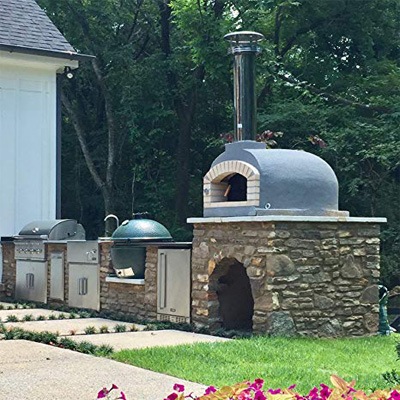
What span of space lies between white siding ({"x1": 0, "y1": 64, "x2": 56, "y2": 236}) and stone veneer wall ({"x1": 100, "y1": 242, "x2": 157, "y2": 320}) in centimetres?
498

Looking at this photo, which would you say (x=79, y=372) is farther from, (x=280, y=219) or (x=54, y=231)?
(x=54, y=231)

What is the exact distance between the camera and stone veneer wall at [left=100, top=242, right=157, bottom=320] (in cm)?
1246

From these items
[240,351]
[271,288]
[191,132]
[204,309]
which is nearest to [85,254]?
[204,309]

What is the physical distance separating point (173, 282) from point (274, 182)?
7.80 feet

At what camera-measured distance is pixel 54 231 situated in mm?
15930

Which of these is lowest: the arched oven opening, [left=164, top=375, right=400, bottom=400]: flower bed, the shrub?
the shrub

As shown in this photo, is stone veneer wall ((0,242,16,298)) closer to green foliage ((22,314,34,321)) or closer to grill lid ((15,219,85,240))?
grill lid ((15,219,85,240))

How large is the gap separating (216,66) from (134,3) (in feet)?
15.8

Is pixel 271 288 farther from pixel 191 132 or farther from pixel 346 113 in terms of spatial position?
pixel 191 132

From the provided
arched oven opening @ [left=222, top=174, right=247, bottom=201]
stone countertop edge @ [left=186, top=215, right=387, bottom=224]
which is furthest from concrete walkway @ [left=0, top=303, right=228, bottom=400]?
arched oven opening @ [left=222, top=174, right=247, bottom=201]

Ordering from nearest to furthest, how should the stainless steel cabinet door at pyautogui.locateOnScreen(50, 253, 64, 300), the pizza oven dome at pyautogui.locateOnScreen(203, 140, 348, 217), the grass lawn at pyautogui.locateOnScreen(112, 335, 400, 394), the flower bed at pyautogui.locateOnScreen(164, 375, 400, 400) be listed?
the flower bed at pyautogui.locateOnScreen(164, 375, 400, 400) → the grass lawn at pyautogui.locateOnScreen(112, 335, 400, 394) → the pizza oven dome at pyautogui.locateOnScreen(203, 140, 348, 217) → the stainless steel cabinet door at pyautogui.locateOnScreen(50, 253, 64, 300)

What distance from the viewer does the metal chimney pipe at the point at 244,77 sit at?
467 inches

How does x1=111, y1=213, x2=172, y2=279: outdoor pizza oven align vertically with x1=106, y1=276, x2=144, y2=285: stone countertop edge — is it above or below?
above

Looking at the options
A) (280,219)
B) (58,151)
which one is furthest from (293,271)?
(58,151)
